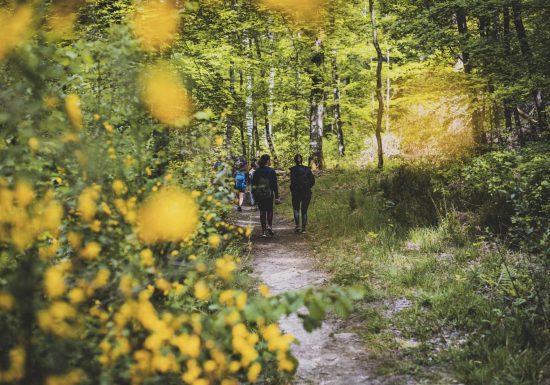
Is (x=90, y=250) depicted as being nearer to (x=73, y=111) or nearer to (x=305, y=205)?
(x=73, y=111)

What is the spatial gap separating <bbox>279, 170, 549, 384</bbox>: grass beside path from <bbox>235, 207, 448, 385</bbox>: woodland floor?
0.37 ft

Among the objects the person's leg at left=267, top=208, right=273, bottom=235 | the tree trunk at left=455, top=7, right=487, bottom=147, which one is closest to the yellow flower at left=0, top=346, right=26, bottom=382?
the person's leg at left=267, top=208, right=273, bottom=235

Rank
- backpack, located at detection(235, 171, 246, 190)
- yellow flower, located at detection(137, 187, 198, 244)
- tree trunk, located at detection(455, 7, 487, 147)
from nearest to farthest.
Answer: yellow flower, located at detection(137, 187, 198, 244)
tree trunk, located at detection(455, 7, 487, 147)
backpack, located at detection(235, 171, 246, 190)

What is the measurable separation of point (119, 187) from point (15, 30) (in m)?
1.12

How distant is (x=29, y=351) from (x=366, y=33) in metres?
20.1

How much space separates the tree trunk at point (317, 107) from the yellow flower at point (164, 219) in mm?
15297

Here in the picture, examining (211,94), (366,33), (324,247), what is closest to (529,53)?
(324,247)

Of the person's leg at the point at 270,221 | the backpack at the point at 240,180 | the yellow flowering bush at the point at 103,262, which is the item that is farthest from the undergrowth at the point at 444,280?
the backpack at the point at 240,180

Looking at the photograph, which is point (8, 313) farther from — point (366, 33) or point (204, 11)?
point (366, 33)

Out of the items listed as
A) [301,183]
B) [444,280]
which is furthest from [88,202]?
[301,183]

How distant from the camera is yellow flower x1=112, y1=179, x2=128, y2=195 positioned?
98.9 inches

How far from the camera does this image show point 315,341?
502 centimetres

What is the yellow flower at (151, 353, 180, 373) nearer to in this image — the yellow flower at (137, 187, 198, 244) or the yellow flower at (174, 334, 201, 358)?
the yellow flower at (174, 334, 201, 358)

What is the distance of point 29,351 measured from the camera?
6.92ft
